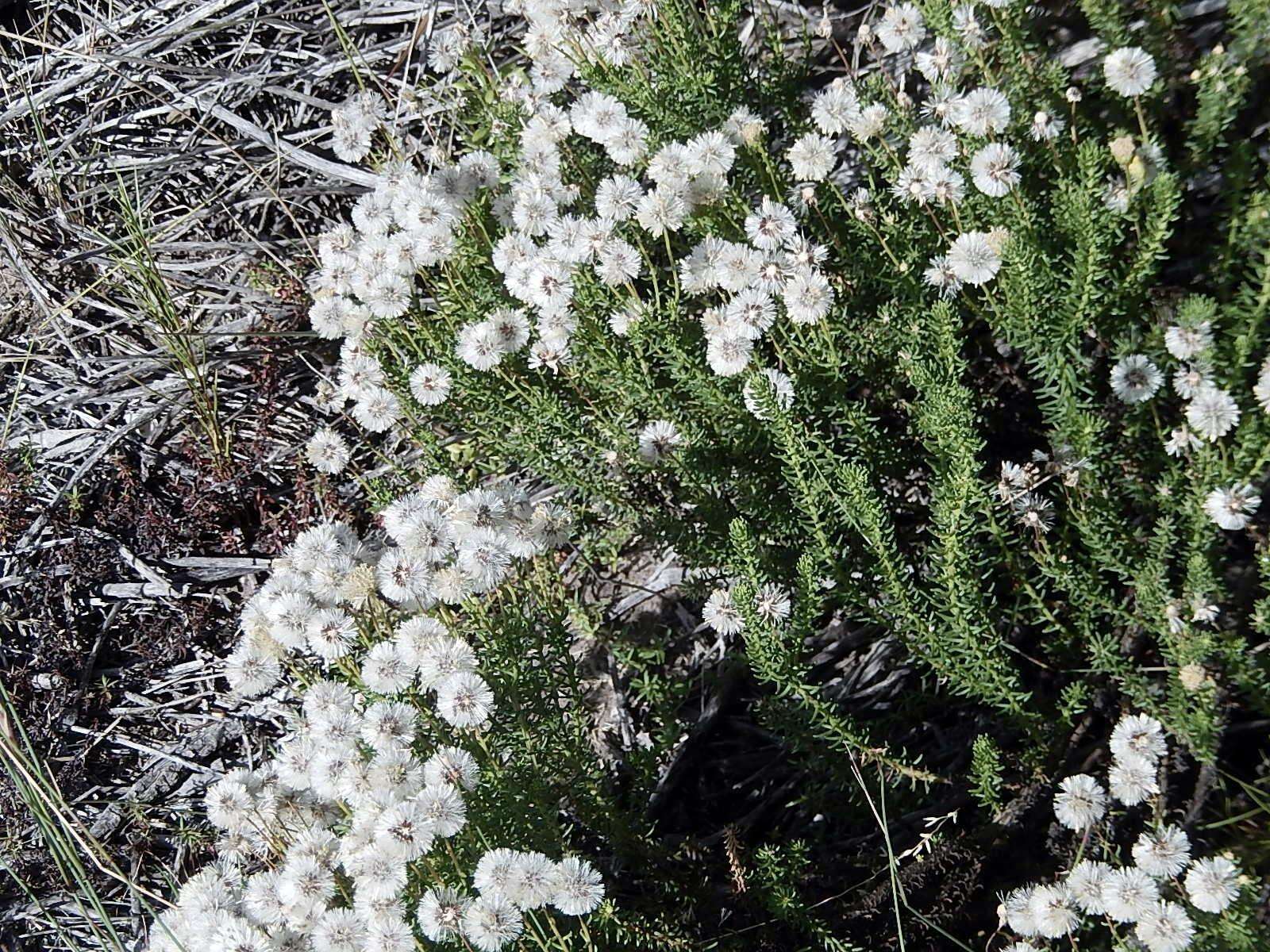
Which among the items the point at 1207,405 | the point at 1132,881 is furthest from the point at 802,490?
the point at 1132,881

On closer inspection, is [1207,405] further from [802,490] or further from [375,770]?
[375,770]

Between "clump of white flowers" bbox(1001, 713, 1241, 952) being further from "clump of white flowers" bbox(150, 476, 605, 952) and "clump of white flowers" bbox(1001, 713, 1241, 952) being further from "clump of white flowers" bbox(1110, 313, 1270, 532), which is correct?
"clump of white flowers" bbox(150, 476, 605, 952)

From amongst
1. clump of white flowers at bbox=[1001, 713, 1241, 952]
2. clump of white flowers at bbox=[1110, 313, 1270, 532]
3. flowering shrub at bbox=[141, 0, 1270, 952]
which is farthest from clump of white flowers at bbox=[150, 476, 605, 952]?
clump of white flowers at bbox=[1110, 313, 1270, 532]

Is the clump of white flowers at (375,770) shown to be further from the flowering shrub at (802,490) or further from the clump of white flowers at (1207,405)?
the clump of white flowers at (1207,405)

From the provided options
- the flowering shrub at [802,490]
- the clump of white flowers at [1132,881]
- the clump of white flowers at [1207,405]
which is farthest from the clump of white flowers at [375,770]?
the clump of white flowers at [1207,405]

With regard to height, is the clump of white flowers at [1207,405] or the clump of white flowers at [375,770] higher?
the clump of white flowers at [1207,405]

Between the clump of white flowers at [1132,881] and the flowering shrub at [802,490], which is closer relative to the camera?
the clump of white flowers at [1132,881]
